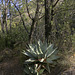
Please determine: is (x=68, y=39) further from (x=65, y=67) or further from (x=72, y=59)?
(x=65, y=67)

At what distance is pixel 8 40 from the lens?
681 centimetres

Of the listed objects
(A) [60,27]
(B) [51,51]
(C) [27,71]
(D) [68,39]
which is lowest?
(C) [27,71]

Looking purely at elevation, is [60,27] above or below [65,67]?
above

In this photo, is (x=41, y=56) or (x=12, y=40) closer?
(x=41, y=56)

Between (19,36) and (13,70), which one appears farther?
(19,36)

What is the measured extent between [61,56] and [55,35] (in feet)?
3.70

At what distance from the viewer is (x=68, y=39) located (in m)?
4.61

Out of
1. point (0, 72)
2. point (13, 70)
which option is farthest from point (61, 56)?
point (0, 72)

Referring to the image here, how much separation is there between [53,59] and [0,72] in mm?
2479

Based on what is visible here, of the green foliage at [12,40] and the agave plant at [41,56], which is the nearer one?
the agave plant at [41,56]

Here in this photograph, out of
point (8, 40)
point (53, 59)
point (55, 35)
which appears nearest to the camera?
point (53, 59)

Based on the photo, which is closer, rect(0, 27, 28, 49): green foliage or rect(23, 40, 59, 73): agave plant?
rect(23, 40, 59, 73): agave plant

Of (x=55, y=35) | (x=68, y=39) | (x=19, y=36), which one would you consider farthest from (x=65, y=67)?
(x=19, y=36)

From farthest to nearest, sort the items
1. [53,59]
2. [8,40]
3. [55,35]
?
[8,40], [55,35], [53,59]
